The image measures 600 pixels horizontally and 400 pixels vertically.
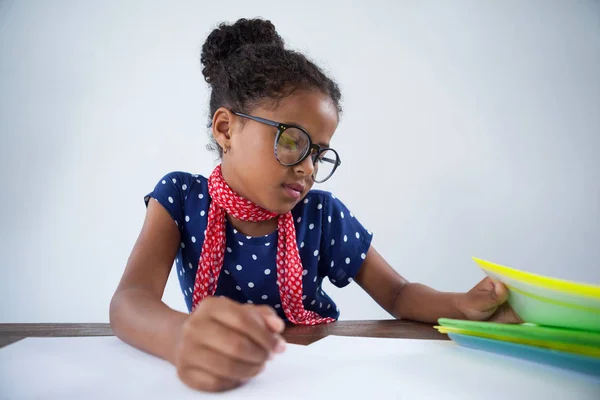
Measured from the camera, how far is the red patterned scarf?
72 centimetres

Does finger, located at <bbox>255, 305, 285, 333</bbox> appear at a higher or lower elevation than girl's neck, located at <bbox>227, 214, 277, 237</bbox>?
higher

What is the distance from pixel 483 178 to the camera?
171 centimetres

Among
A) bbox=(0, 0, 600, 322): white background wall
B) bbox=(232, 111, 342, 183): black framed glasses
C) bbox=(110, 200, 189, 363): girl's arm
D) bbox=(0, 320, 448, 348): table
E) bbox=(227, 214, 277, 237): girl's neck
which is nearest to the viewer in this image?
bbox=(110, 200, 189, 363): girl's arm

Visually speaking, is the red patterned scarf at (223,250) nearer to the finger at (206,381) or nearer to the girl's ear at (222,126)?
the girl's ear at (222,126)

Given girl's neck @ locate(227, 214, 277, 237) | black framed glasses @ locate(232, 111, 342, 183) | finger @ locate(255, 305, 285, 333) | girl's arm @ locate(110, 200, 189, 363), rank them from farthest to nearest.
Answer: girl's neck @ locate(227, 214, 277, 237) < black framed glasses @ locate(232, 111, 342, 183) < girl's arm @ locate(110, 200, 189, 363) < finger @ locate(255, 305, 285, 333)

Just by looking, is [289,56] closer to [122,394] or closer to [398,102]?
[122,394]

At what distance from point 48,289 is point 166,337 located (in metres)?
1.50

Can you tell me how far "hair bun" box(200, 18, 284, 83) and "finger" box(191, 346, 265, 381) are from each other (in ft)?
2.13

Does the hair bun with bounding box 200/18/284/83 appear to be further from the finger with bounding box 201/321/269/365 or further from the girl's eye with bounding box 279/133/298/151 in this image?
the finger with bounding box 201/321/269/365

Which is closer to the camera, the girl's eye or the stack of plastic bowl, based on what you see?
the stack of plastic bowl

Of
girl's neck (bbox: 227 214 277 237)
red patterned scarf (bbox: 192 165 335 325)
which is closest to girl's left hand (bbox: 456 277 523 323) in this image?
red patterned scarf (bbox: 192 165 335 325)

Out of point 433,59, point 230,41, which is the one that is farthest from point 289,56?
point 433,59

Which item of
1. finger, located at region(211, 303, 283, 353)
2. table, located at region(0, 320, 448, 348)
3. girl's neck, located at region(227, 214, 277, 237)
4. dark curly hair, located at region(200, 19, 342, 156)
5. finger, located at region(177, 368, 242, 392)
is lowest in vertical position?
table, located at region(0, 320, 448, 348)

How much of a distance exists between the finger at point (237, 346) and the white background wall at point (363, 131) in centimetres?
143
